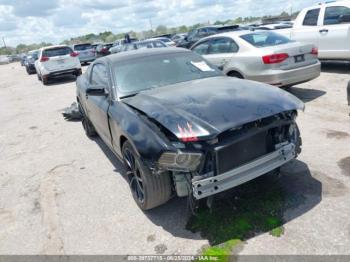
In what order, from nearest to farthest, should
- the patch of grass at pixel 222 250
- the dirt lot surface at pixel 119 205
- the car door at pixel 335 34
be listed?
the patch of grass at pixel 222 250 → the dirt lot surface at pixel 119 205 → the car door at pixel 335 34

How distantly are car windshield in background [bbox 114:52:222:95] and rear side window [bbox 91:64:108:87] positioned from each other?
0.27 m

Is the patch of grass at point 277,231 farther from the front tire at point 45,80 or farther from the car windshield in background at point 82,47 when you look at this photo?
the car windshield in background at point 82,47

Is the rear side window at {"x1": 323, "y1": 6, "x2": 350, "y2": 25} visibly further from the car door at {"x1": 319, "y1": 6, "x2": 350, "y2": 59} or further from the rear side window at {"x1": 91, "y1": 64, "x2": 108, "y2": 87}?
the rear side window at {"x1": 91, "y1": 64, "x2": 108, "y2": 87}

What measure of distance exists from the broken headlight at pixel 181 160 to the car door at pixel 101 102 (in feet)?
5.46

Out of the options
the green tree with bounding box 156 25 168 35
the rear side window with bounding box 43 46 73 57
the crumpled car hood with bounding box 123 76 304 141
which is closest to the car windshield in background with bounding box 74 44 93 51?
the rear side window with bounding box 43 46 73 57

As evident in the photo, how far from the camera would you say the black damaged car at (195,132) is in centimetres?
305

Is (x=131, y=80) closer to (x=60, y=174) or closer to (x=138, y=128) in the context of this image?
(x=138, y=128)

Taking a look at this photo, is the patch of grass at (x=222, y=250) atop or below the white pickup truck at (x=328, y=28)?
below

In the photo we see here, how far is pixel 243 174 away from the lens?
3186mm

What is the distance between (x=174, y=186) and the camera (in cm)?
336

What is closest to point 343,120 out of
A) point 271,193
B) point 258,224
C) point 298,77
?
point 298,77

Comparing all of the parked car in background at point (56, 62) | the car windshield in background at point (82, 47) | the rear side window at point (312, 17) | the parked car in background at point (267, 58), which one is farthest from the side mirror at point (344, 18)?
the car windshield in background at point (82, 47)

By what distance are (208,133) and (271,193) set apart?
1323mm

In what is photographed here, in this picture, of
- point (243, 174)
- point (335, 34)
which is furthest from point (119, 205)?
point (335, 34)
